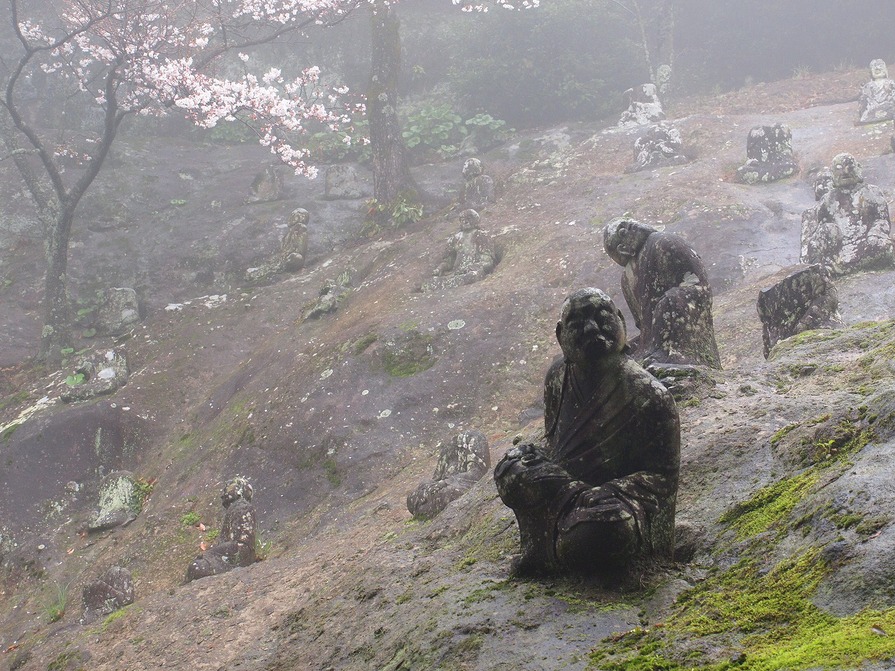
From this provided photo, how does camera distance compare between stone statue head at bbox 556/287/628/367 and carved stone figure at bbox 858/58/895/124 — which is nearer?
stone statue head at bbox 556/287/628/367

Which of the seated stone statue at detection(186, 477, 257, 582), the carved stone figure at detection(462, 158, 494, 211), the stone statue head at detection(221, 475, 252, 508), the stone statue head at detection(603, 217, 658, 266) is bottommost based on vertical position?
the seated stone statue at detection(186, 477, 257, 582)

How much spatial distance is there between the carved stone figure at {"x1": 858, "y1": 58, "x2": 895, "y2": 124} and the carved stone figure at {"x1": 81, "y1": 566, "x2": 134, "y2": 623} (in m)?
20.2

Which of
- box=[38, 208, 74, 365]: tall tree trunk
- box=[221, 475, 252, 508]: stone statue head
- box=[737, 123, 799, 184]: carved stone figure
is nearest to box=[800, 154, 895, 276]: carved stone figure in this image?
box=[737, 123, 799, 184]: carved stone figure

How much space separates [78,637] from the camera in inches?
345

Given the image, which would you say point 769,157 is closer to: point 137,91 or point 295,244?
point 295,244

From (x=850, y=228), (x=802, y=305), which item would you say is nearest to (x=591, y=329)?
(x=802, y=305)

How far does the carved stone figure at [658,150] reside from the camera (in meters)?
20.6

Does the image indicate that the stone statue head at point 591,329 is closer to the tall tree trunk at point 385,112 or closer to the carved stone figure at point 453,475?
the carved stone figure at point 453,475

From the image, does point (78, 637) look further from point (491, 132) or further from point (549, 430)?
point (491, 132)

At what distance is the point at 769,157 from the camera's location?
18.5m

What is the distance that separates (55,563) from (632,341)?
32.3 feet

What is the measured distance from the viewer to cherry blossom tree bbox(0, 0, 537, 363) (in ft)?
58.9

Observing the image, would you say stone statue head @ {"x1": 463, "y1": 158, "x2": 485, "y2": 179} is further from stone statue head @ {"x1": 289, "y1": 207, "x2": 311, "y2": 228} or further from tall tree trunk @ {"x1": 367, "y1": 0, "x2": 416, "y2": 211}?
stone statue head @ {"x1": 289, "y1": 207, "x2": 311, "y2": 228}

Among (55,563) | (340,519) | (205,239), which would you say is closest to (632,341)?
(340,519)
